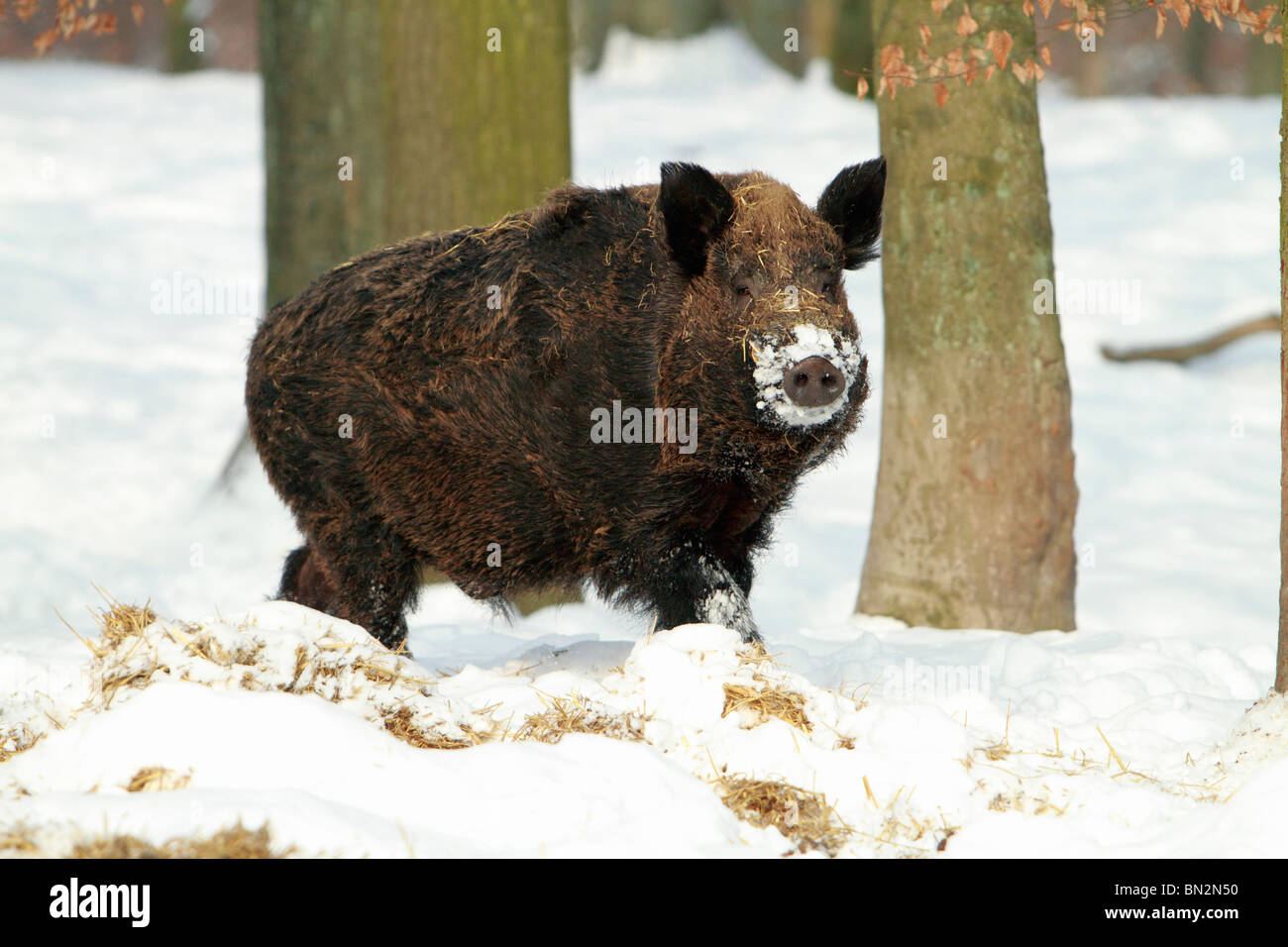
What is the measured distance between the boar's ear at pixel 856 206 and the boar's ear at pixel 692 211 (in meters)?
0.42

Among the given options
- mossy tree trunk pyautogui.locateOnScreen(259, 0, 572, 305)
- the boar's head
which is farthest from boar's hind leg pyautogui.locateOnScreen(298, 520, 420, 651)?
mossy tree trunk pyautogui.locateOnScreen(259, 0, 572, 305)

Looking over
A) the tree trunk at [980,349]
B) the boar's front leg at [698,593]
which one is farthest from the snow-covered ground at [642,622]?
the tree trunk at [980,349]

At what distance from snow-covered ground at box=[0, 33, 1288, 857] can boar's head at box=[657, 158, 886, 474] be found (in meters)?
0.78

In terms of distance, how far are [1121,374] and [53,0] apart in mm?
26572

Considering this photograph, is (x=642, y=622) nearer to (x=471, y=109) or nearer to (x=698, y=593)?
(x=698, y=593)

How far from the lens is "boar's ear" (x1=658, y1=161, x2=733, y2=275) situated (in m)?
4.93

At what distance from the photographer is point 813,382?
461 cm

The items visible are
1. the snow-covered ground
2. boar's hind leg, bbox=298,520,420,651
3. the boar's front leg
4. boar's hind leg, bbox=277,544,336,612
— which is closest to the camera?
the snow-covered ground

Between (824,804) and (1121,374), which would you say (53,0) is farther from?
(824,804)

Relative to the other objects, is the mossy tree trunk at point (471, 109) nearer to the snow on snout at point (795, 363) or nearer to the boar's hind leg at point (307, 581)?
the boar's hind leg at point (307, 581)

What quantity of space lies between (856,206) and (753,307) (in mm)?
671

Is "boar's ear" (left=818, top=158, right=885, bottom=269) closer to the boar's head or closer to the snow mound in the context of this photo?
the boar's head

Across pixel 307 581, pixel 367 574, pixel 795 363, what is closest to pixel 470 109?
pixel 307 581
